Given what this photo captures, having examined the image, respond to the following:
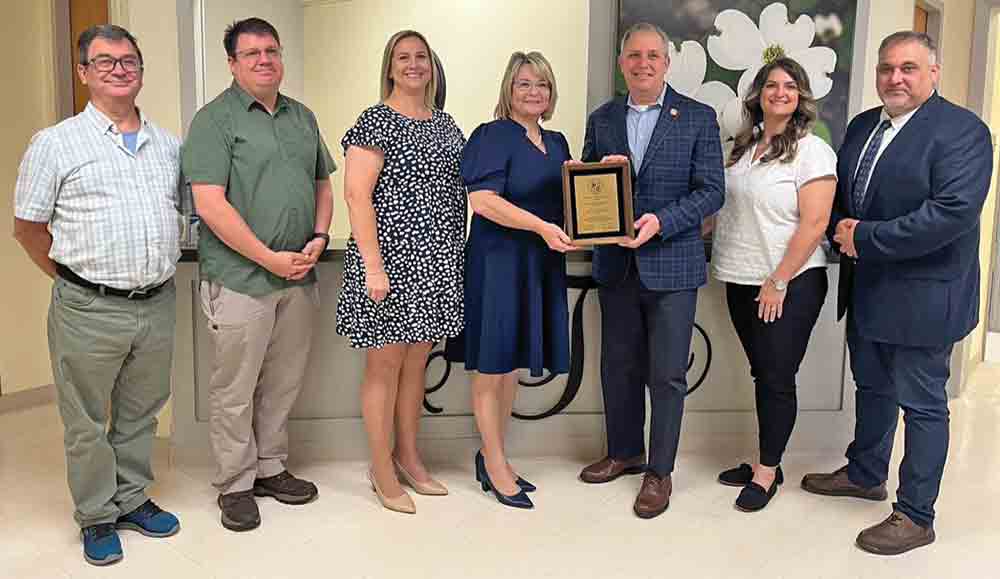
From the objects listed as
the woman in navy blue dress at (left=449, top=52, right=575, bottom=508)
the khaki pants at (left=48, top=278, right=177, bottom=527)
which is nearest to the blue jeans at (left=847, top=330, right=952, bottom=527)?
the woman in navy blue dress at (left=449, top=52, right=575, bottom=508)

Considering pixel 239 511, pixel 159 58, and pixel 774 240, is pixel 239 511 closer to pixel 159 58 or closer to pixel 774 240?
pixel 159 58

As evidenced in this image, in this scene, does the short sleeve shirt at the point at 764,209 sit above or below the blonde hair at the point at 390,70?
below

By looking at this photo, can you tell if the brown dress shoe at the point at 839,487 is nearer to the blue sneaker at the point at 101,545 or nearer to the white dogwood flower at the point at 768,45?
the white dogwood flower at the point at 768,45

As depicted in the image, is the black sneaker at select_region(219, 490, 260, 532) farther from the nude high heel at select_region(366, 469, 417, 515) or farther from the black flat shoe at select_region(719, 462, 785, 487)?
the black flat shoe at select_region(719, 462, 785, 487)

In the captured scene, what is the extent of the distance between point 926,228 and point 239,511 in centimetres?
223

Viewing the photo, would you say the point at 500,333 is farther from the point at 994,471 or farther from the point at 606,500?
the point at 994,471

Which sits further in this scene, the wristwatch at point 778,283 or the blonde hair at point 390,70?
the wristwatch at point 778,283

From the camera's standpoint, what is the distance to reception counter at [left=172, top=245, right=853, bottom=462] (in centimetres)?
320

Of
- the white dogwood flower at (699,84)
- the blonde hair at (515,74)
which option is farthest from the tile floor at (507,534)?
the white dogwood flower at (699,84)

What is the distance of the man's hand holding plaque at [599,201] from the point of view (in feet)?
8.68

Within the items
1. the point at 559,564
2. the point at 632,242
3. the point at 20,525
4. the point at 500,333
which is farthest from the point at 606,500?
the point at 20,525

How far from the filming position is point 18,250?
3.96 m

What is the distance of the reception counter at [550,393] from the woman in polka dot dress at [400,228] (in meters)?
0.46

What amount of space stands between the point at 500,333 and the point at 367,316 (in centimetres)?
43
